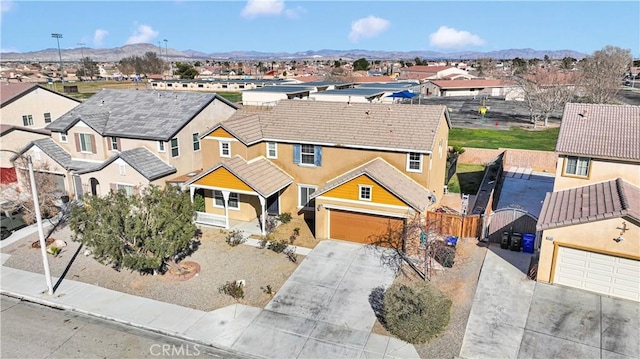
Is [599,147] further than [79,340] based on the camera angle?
Yes

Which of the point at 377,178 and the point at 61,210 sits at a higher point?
the point at 377,178

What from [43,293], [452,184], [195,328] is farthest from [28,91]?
[452,184]

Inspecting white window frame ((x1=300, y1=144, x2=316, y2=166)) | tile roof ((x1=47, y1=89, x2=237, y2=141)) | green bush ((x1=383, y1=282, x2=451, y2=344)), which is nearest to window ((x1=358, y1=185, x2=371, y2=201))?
white window frame ((x1=300, y1=144, x2=316, y2=166))

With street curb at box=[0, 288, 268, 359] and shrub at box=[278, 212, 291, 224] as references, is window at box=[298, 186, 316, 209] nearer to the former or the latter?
shrub at box=[278, 212, 291, 224]

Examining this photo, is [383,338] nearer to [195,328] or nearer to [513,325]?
[513,325]

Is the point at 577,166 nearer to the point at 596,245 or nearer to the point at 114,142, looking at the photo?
the point at 596,245

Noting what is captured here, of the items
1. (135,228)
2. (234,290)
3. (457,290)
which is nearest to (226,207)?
(135,228)
